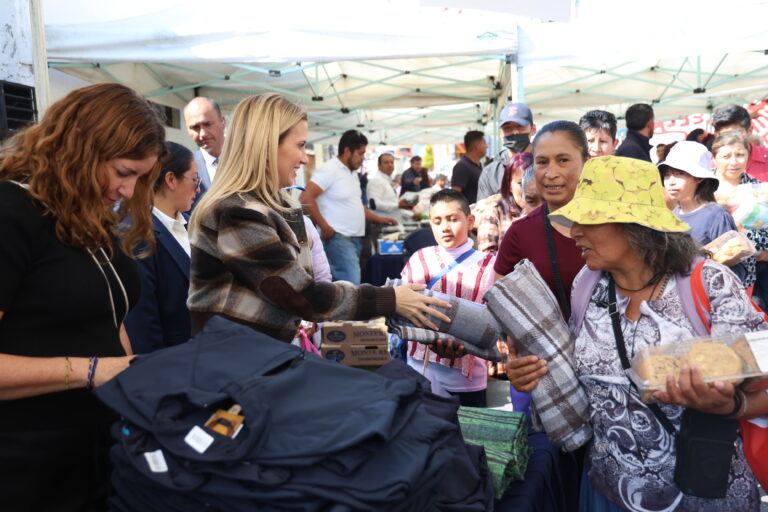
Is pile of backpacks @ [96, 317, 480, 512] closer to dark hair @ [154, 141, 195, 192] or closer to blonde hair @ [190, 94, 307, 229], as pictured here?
blonde hair @ [190, 94, 307, 229]

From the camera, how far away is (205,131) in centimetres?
384

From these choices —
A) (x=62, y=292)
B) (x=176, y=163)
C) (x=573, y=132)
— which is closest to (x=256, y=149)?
(x=62, y=292)

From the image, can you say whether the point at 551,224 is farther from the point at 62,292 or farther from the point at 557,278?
the point at 62,292

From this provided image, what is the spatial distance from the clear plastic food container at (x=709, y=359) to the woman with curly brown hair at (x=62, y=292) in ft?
4.06

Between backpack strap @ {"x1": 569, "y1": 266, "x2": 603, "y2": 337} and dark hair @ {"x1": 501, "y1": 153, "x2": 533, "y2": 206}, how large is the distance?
177 centimetres

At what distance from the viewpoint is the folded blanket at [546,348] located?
1750 millimetres

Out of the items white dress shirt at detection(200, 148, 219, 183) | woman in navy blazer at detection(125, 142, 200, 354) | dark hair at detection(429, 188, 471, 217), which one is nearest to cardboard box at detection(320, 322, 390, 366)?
dark hair at detection(429, 188, 471, 217)

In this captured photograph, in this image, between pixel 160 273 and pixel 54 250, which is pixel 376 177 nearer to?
pixel 160 273

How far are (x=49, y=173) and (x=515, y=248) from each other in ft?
5.16

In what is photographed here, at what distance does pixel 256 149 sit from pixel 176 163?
0.95 meters

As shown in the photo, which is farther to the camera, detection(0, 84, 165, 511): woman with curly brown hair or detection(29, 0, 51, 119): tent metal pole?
detection(29, 0, 51, 119): tent metal pole

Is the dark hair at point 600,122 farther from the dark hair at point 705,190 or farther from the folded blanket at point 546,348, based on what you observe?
the folded blanket at point 546,348

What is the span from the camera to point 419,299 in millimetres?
1823

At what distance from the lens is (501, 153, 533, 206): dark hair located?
11.6ft
